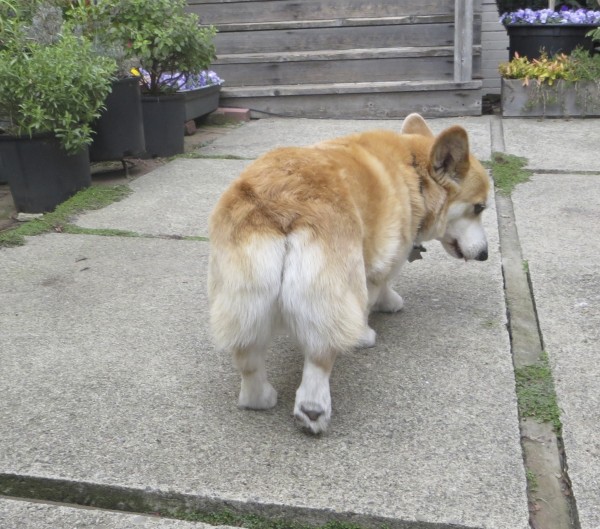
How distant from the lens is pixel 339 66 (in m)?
8.38

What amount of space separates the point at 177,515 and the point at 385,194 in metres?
1.37

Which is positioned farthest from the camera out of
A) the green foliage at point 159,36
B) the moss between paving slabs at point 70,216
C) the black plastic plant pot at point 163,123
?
the black plastic plant pot at point 163,123

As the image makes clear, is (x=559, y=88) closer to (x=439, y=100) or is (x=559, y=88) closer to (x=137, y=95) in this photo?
(x=439, y=100)

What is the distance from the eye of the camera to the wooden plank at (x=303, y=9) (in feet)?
27.8

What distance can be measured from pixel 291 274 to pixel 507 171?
12.2 ft

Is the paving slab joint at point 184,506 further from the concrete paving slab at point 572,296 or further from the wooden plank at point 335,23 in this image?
the wooden plank at point 335,23

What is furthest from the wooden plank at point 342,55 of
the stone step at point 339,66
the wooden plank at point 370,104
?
the wooden plank at point 370,104

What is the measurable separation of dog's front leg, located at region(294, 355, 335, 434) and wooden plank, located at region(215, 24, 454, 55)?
6812 millimetres

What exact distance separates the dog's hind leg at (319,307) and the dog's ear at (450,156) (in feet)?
2.59

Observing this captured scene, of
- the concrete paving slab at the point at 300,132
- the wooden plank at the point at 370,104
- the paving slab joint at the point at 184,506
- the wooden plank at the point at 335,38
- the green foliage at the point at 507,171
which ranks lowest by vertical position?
the paving slab joint at the point at 184,506

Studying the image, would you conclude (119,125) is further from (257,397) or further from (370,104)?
(257,397)

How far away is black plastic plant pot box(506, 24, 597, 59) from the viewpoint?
8.05 meters

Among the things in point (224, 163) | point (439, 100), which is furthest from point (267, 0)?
point (224, 163)

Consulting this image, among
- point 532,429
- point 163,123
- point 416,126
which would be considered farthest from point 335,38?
point 532,429
